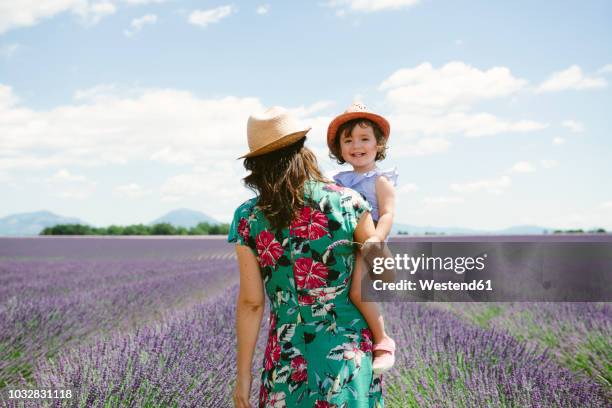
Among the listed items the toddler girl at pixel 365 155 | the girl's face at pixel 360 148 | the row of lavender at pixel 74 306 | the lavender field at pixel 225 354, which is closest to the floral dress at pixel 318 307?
the toddler girl at pixel 365 155

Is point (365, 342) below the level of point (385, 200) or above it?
below

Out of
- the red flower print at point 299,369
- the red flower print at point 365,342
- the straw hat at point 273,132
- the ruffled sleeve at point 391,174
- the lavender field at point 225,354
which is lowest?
the lavender field at point 225,354

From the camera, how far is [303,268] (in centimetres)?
140

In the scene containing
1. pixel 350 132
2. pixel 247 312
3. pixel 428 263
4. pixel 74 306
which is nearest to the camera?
pixel 247 312

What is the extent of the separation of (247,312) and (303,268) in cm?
22

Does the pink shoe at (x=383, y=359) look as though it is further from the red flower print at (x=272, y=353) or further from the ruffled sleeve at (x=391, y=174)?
the ruffled sleeve at (x=391, y=174)

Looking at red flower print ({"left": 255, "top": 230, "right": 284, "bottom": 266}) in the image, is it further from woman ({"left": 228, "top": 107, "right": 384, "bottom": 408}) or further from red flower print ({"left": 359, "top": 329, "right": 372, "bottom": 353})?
red flower print ({"left": 359, "top": 329, "right": 372, "bottom": 353})

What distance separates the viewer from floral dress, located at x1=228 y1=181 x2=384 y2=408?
1382 mm

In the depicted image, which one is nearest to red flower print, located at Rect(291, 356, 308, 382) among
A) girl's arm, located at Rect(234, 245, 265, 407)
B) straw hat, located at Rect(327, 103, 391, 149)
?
girl's arm, located at Rect(234, 245, 265, 407)

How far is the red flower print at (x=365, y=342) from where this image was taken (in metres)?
1.41

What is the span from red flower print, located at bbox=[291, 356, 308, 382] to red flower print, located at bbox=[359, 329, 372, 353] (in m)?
0.14

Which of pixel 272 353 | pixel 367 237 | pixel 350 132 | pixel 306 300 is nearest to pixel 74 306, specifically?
pixel 350 132

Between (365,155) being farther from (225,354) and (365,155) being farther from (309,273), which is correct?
(225,354)

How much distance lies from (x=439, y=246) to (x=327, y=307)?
4.35 ft
